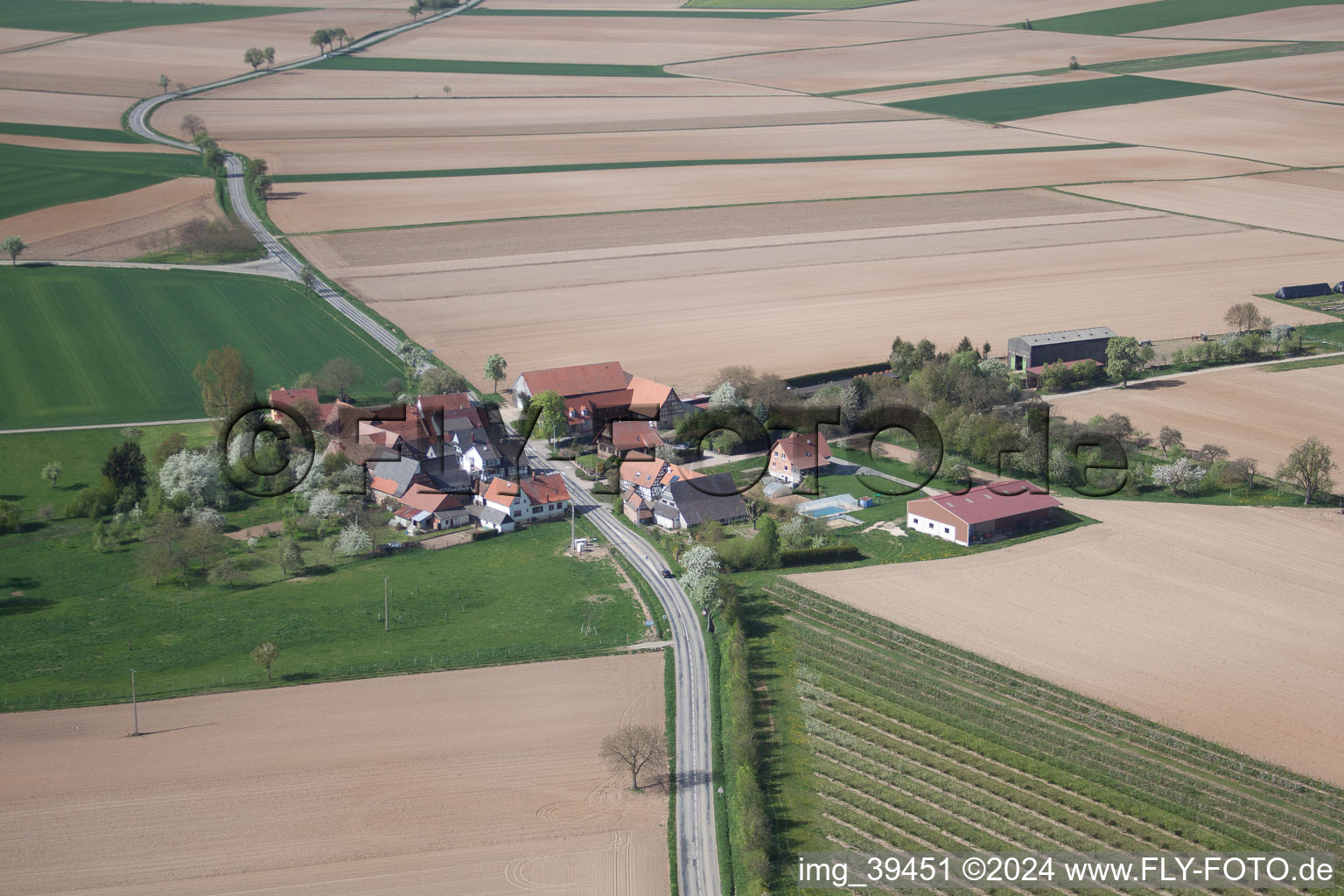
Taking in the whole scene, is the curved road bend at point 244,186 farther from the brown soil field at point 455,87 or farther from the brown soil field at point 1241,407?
the brown soil field at point 1241,407

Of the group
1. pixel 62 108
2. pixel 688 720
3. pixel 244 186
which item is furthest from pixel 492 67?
pixel 688 720

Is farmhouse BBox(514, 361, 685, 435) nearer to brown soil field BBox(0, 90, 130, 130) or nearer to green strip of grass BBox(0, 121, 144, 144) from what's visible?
green strip of grass BBox(0, 121, 144, 144)

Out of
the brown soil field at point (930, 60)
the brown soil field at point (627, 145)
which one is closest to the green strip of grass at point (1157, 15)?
the brown soil field at point (930, 60)

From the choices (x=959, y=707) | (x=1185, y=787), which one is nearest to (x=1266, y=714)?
(x=1185, y=787)

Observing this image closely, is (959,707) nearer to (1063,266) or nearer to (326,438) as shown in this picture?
(326,438)

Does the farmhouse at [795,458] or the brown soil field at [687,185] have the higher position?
the brown soil field at [687,185]

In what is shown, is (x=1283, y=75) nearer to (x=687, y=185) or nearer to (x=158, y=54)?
(x=687, y=185)

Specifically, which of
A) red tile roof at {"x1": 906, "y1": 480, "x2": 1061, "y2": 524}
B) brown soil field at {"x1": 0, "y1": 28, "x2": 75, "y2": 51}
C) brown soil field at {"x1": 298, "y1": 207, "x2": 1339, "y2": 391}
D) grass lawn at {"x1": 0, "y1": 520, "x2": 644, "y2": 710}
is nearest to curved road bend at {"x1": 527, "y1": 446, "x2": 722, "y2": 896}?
grass lawn at {"x1": 0, "y1": 520, "x2": 644, "y2": 710}

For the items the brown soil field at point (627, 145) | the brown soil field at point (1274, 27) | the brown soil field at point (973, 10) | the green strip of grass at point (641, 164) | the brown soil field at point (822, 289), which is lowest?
the brown soil field at point (822, 289)
